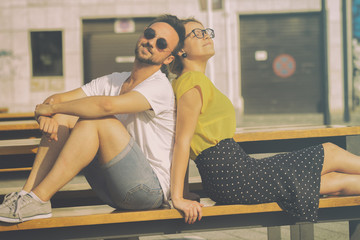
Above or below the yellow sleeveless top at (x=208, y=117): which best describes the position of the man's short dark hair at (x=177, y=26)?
above

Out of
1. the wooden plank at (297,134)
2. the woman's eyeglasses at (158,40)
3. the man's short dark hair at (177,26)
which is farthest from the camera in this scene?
the wooden plank at (297,134)

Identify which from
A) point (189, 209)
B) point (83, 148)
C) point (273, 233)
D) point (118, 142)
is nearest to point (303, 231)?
point (273, 233)

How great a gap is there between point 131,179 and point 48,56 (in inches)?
562

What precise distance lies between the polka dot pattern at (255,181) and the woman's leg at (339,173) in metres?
0.13

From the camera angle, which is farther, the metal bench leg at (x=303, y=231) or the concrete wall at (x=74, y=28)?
the concrete wall at (x=74, y=28)

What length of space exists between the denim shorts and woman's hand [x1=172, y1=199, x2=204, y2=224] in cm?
14

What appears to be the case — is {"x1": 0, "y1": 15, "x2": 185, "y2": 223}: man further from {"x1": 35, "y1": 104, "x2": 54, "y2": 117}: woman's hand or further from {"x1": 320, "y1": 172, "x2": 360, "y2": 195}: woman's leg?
{"x1": 320, "y1": 172, "x2": 360, "y2": 195}: woman's leg

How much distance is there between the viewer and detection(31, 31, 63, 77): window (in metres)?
15.9

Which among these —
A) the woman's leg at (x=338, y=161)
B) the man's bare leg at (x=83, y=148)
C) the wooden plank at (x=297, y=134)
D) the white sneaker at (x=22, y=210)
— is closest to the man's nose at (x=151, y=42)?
the man's bare leg at (x=83, y=148)

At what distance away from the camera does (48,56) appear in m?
16.0

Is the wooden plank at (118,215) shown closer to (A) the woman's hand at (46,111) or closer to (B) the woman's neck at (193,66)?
(A) the woman's hand at (46,111)

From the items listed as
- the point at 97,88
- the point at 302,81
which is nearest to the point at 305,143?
the point at 97,88

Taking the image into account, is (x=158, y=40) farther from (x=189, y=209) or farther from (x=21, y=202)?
(x=21, y=202)

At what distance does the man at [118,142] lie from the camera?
93.7 inches
